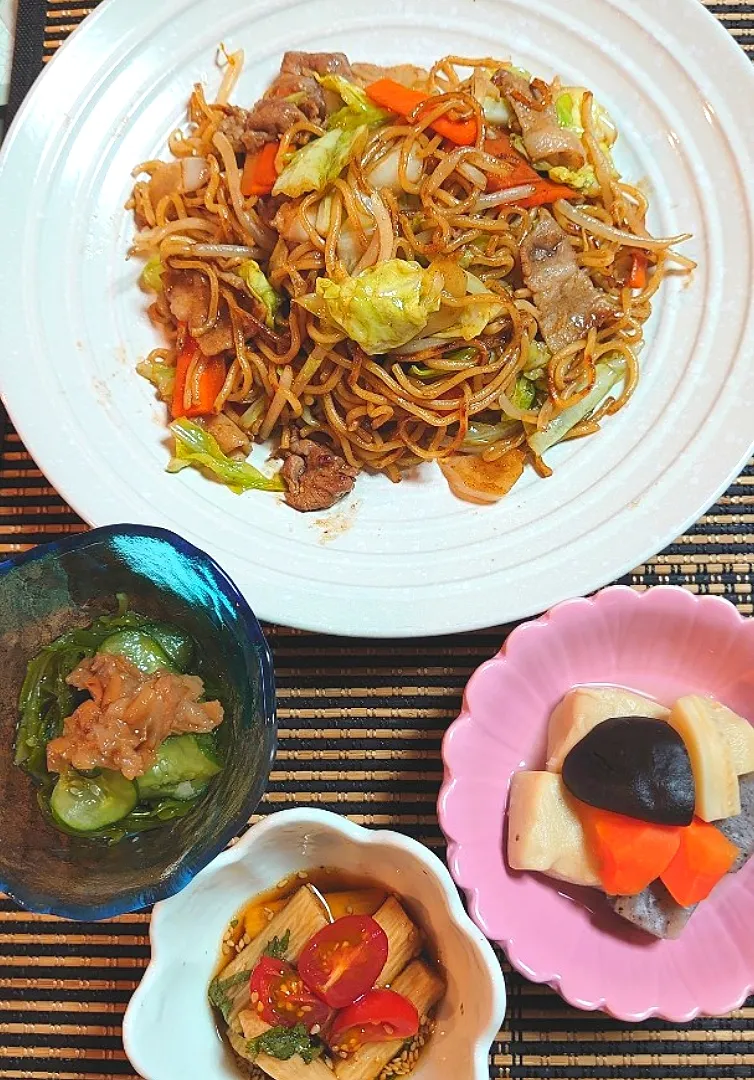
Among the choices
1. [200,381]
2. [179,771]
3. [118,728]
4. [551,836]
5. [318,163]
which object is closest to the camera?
[118,728]

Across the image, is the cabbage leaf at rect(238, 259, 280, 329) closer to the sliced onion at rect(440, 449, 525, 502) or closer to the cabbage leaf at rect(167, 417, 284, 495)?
the cabbage leaf at rect(167, 417, 284, 495)

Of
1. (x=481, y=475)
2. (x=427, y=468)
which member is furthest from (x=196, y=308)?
(x=481, y=475)

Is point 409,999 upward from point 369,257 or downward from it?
downward

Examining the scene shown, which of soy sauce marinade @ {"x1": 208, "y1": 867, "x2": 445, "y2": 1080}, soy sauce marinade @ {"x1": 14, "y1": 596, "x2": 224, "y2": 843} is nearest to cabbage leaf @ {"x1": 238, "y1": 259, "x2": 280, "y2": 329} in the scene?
soy sauce marinade @ {"x1": 14, "y1": 596, "x2": 224, "y2": 843}

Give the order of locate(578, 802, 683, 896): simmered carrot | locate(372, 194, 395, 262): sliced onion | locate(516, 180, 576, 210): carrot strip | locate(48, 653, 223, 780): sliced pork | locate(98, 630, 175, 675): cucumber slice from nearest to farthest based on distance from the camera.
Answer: locate(48, 653, 223, 780): sliced pork
locate(98, 630, 175, 675): cucumber slice
locate(578, 802, 683, 896): simmered carrot
locate(372, 194, 395, 262): sliced onion
locate(516, 180, 576, 210): carrot strip

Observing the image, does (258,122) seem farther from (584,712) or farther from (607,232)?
(584,712)

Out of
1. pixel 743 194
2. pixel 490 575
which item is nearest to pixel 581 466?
pixel 490 575

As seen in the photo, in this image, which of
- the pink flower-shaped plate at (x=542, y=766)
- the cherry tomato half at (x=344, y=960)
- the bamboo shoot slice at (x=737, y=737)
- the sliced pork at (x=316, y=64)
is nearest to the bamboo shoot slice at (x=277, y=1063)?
the cherry tomato half at (x=344, y=960)
